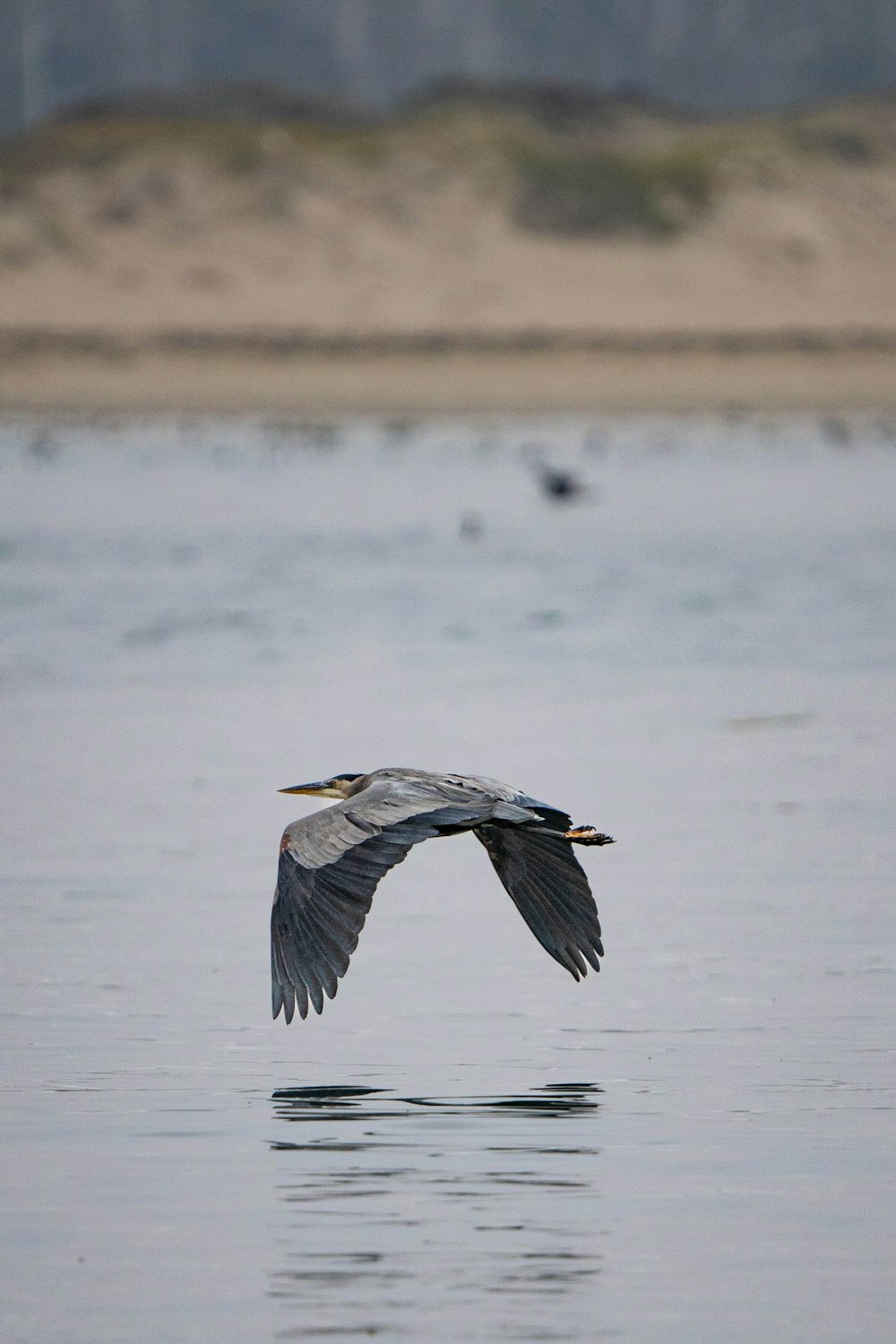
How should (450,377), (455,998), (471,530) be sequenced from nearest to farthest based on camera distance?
(455,998)
(471,530)
(450,377)

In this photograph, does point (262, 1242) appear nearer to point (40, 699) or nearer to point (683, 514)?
point (40, 699)

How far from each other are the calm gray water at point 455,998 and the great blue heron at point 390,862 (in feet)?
1.29

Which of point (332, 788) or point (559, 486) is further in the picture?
point (559, 486)

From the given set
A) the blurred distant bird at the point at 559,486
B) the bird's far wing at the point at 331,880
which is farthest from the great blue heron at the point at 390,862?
the blurred distant bird at the point at 559,486

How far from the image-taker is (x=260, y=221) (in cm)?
8762

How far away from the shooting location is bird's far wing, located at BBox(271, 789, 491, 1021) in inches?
256

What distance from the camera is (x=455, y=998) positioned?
8.14 meters

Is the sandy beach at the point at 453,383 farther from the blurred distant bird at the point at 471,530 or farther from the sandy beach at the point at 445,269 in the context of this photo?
the blurred distant bird at the point at 471,530

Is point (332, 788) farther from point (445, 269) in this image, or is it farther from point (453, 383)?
point (445, 269)

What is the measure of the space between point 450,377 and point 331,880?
54967 mm

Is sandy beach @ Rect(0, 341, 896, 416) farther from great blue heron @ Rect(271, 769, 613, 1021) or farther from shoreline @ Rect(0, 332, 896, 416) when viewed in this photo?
great blue heron @ Rect(271, 769, 613, 1021)

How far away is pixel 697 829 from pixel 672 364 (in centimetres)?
5296

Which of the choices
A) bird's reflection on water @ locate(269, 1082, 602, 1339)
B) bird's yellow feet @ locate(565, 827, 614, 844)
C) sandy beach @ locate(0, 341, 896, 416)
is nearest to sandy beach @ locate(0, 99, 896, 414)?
sandy beach @ locate(0, 341, 896, 416)

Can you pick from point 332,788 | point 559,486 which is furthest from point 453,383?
point 332,788
